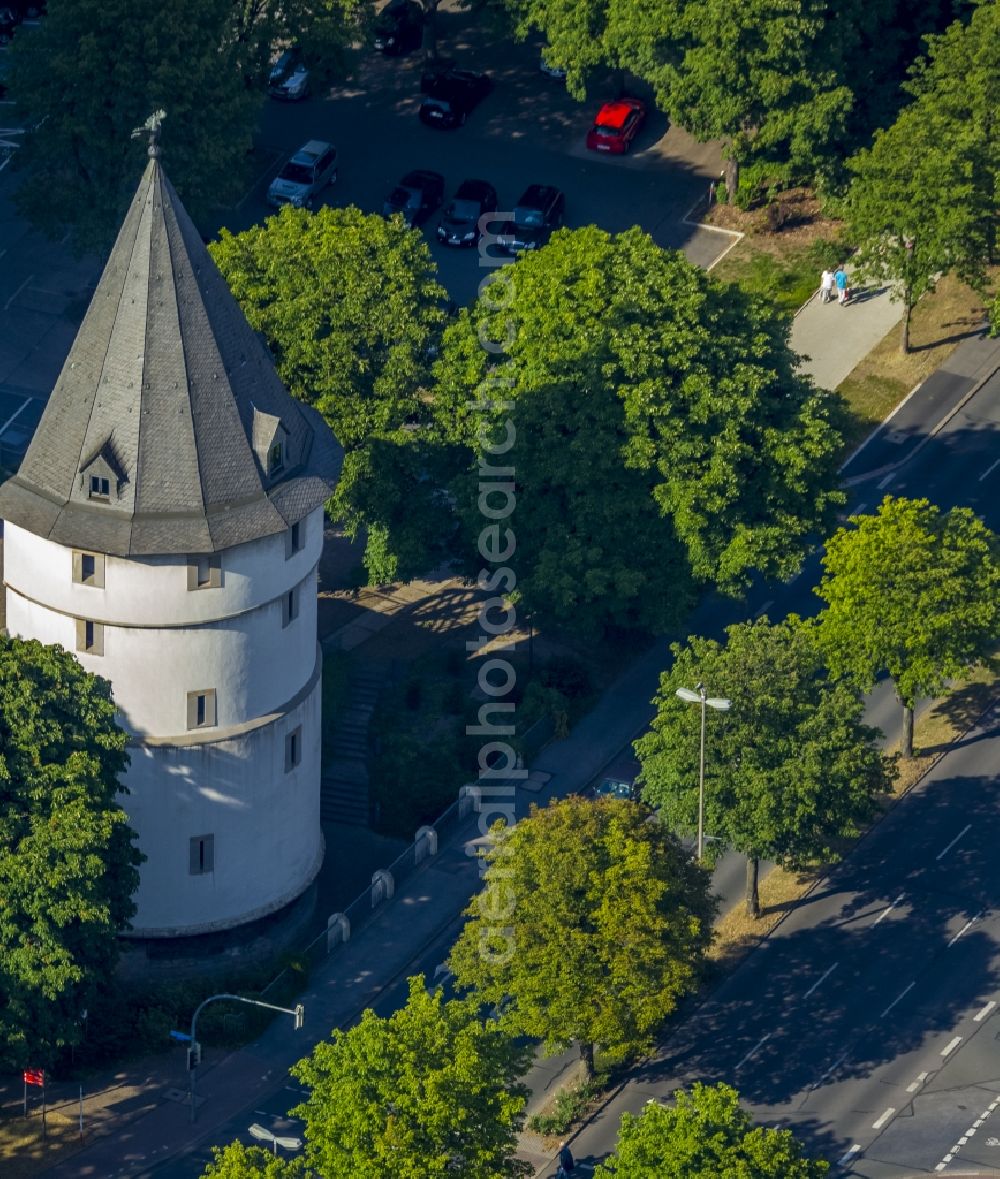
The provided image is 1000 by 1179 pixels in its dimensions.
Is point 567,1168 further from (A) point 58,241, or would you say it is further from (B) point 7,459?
(A) point 58,241

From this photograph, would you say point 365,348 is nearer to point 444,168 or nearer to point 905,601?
point 905,601

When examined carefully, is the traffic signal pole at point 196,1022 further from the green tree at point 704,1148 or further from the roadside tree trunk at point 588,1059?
the green tree at point 704,1148

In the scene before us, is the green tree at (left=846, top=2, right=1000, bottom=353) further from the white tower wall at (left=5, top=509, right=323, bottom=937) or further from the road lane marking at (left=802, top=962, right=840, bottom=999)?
the white tower wall at (left=5, top=509, right=323, bottom=937)

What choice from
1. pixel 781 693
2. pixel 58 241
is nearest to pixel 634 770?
pixel 781 693

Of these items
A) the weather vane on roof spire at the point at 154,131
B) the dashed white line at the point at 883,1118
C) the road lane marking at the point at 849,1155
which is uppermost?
the weather vane on roof spire at the point at 154,131

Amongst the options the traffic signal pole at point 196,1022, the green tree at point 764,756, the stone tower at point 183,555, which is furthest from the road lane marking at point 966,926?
the stone tower at point 183,555

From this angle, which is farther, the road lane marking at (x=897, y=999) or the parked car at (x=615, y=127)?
the parked car at (x=615, y=127)

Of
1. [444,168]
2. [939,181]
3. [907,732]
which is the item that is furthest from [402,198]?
[907,732]
